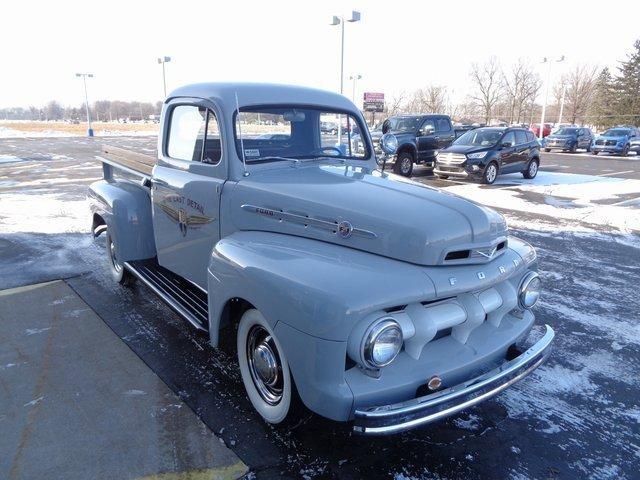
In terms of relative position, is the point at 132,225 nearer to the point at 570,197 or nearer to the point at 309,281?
the point at 309,281

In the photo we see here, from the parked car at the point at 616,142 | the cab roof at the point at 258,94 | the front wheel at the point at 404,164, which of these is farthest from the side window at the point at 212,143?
the parked car at the point at 616,142

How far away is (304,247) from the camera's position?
283 cm

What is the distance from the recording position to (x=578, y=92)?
5666 centimetres

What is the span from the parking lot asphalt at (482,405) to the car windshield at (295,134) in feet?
5.03

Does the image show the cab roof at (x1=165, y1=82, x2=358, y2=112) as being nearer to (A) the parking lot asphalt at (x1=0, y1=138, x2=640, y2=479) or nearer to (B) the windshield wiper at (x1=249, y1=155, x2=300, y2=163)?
(B) the windshield wiper at (x1=249, y1=155, x2=300, y2=163)

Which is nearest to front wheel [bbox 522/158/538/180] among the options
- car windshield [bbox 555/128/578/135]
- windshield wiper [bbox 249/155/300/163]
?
windshield wiper [bbox 249/155/300/163]

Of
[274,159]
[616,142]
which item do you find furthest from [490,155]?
[616,142]

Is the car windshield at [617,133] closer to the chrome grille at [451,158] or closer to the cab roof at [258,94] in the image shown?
the chrome grille at [451,158]

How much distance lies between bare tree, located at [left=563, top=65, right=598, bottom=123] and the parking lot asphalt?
57.5 metres

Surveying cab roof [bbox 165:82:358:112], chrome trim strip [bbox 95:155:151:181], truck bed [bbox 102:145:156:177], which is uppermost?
cab roof [bbox 165:82:358:112]

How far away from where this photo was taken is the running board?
11.7ft

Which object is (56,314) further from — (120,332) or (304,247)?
(304,247)

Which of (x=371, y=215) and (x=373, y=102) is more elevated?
(x=373, y=102)

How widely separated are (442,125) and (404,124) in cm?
148
